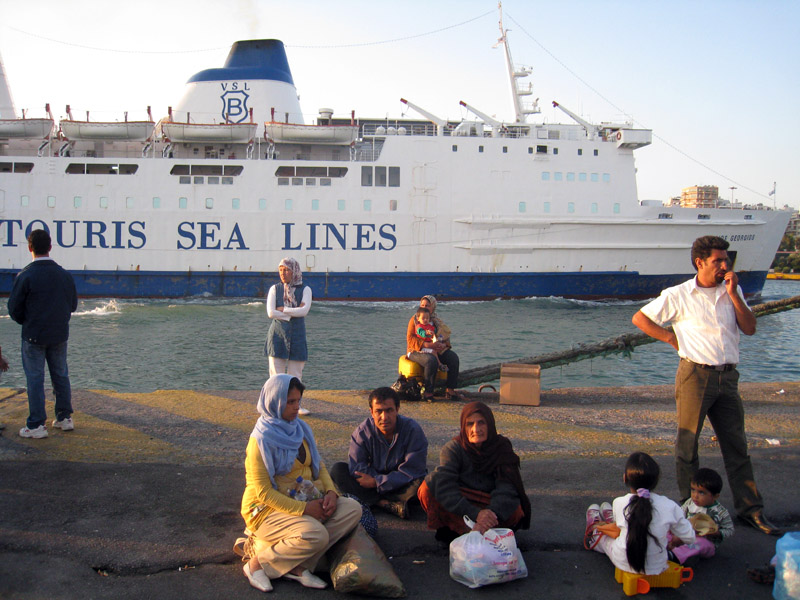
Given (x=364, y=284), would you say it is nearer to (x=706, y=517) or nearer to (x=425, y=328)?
(x=425, y=328)

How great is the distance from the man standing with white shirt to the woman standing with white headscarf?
2821mm

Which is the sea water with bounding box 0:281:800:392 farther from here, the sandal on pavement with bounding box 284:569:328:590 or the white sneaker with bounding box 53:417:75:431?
the sandal on pavement with bounding box 284:569:328:590

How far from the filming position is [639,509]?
8.09ft

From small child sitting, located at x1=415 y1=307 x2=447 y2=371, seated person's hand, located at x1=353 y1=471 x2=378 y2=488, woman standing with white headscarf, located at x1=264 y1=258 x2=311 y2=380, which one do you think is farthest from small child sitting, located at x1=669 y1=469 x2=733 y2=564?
woman standing with white headscarf, located at x1=264 y1=258 x2=311 y2=380

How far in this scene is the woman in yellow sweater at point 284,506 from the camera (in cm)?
245

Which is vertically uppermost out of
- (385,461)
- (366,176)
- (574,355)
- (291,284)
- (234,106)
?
(234,106)

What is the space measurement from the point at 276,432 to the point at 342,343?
431 inches

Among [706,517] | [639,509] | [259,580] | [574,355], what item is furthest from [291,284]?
[706,517]

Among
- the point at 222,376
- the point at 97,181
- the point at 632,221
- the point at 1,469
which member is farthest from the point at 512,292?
the point at 1,469

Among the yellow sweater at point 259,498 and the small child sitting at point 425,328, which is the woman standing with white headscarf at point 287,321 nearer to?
the small child sitting at point 425,328

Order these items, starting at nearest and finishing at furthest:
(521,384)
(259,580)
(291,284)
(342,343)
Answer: (259,580) < (291,284) < (521,384) < (342,343)

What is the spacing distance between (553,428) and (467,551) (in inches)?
92.7

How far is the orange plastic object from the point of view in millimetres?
2402

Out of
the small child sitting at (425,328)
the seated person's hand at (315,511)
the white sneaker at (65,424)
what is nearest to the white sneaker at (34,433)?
the white sneaker at (65,424)
